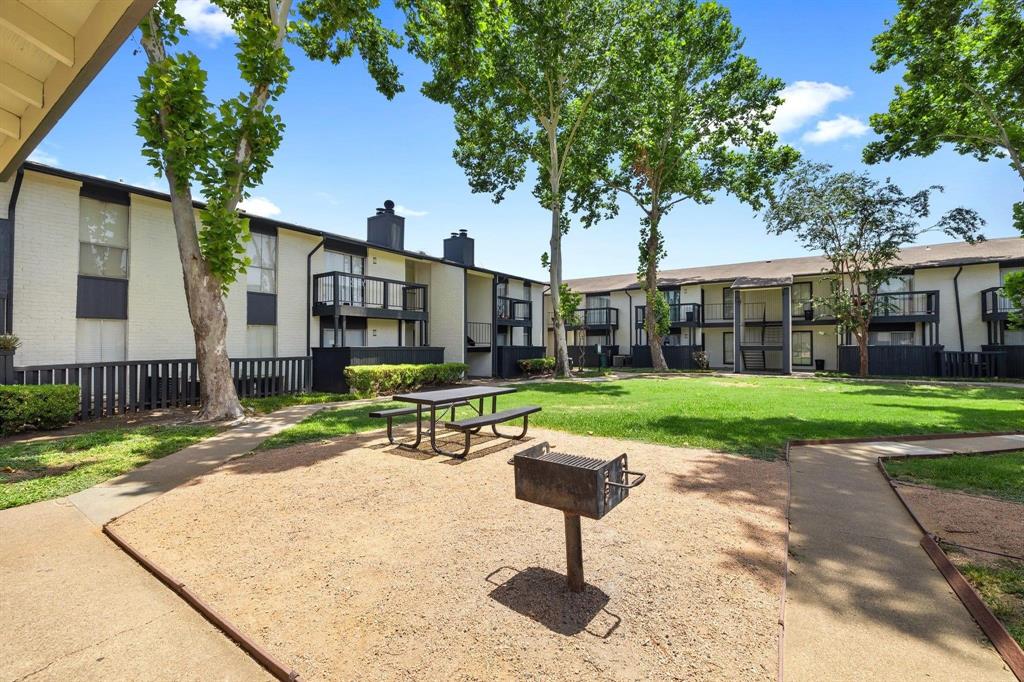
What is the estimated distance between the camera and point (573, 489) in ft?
9.21

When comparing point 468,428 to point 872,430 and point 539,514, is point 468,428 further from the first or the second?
point 872,430

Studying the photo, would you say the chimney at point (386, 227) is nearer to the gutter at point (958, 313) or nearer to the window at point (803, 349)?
the window at point (803, 349)

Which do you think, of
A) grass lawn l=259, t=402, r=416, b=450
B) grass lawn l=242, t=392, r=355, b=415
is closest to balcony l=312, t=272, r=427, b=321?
grass lawn l=242, t=392, r=355, b=415

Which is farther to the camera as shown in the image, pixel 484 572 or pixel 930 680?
pixel 484 572

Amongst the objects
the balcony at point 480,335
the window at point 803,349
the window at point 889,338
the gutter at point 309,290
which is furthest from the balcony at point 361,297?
the window at point 889,338

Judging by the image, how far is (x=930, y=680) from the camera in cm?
227

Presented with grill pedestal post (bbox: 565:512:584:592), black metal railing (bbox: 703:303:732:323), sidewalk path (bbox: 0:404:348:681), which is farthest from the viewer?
black metal railing (bbox: 703:303:732:323)

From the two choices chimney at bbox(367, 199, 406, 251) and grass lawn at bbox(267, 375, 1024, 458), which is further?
chimney at bbox(367, 199, 406, 251)

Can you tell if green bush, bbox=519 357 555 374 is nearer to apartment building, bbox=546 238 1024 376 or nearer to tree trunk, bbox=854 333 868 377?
apartment building, bbox=546 238 1024 376

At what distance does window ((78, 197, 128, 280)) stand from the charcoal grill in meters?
14.2

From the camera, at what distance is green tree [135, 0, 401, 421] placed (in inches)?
Answer: 358

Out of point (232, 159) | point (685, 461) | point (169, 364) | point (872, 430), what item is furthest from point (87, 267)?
point (872, 430)

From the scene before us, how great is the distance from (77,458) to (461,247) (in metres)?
20.6

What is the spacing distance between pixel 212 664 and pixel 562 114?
25.8 meters
